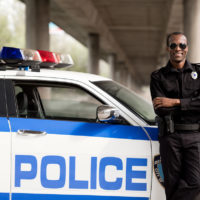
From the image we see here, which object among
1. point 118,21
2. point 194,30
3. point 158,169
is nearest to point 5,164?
point 158,169

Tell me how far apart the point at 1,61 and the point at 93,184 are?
1.61 meters

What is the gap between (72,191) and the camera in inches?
135

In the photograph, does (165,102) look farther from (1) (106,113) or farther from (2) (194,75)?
(1) (106,113)

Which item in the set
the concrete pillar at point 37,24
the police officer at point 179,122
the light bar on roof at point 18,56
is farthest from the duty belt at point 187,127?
the concrete pillar at point 37,24

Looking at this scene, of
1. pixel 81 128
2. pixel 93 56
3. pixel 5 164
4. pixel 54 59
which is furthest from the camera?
pixel 93 56

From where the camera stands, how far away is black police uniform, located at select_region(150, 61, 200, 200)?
10.4ft

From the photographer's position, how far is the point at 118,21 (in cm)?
2392

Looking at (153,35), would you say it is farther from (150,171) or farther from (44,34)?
(150,171)

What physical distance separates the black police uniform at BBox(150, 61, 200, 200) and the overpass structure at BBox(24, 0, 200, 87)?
8164mm

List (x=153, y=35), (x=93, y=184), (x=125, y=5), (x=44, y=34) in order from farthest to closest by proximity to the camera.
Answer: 1. (x=153, y=35)
2. (x=125, y=5)
3. (x=44, y=34)
4. (x=93, y=184)

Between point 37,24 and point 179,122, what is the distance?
47.7 ft

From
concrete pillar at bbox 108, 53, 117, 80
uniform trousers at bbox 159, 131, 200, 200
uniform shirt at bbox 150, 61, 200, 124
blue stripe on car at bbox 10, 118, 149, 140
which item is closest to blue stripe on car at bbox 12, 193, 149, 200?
uniform trousers at bbox 159, 131, 200, 200

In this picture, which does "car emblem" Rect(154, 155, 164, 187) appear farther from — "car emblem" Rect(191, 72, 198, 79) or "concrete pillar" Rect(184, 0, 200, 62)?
"concrete pillar" Rect(184, 0, 200, 62)

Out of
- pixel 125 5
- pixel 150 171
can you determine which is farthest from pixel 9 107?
pixel 125 5
